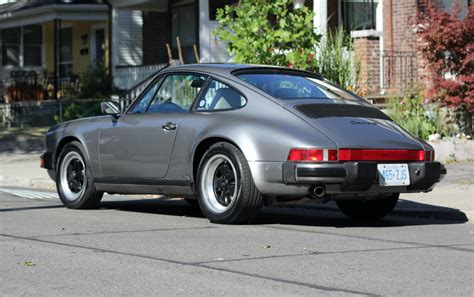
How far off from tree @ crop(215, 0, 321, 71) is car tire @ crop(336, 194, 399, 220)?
537cm

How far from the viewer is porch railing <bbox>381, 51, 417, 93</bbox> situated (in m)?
20.1

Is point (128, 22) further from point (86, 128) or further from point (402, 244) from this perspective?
point (402, 244)

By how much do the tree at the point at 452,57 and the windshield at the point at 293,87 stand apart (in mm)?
6159

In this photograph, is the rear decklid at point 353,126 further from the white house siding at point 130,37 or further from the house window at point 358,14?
the white house siding at point 130,37

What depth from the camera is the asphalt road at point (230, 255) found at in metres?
6.07

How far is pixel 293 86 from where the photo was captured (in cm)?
984

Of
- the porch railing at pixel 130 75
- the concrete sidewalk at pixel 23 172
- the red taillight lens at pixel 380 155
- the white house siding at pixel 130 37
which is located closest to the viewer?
the red taillight lens at pixel 380 155

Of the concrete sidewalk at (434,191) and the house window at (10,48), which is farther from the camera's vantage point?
the house window at (10,48)

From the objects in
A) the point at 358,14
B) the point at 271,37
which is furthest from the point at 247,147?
the point at 358,14

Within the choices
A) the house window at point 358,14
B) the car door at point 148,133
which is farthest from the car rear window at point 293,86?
the house window at point 358,14

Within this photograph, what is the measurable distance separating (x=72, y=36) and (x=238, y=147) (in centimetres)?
2789

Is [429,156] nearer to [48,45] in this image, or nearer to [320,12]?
[320,12]

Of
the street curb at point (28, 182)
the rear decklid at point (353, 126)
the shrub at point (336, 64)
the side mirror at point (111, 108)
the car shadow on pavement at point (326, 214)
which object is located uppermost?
the shrub at point (336, 64)

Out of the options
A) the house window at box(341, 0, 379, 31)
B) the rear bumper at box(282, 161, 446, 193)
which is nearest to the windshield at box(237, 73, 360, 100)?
the rear bumper at box(282, 161, 446, 193)
